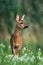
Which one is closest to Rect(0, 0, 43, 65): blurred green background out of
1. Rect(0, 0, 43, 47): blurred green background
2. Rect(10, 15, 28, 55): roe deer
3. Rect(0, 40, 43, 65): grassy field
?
Rect(0, 0, 43, 47): blurred green background

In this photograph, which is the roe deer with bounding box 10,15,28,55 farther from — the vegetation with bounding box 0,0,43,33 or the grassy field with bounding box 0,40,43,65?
the vegetation with bounding box 0,0,43,33

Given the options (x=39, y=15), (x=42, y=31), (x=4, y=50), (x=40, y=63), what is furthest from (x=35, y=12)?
(x=40, y=63)

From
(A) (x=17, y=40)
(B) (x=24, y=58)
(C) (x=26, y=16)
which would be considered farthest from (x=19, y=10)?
(B) (x=24, y=58)

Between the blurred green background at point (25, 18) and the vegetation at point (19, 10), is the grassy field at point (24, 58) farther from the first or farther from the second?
the vegetation at point (19, 10)

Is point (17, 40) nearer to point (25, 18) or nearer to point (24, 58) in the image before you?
point (24, 58)

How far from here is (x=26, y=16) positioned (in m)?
21.2

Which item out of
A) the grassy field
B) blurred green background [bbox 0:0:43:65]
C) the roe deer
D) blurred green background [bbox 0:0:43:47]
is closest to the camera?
the grassy field

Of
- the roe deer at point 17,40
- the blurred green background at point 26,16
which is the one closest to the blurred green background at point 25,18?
the blurred green background at point 26,16

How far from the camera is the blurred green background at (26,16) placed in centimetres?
1956

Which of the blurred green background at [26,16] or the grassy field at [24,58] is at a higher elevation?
the blurred green background at [26,16]

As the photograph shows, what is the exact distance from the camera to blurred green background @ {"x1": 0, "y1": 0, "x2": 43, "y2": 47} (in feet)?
64.2

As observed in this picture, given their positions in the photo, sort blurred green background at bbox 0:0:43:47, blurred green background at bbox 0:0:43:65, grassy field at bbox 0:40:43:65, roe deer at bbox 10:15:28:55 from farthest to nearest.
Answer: blurred green background at bbox 0:0:43:47
blurred green background at bbox 0:0:43:65
roe deer at bbox 10:15:28:55
grassy field at bbox 0:40:43:65

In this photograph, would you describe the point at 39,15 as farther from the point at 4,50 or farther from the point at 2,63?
the point at 2,63

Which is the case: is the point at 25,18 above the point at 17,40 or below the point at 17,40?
above
